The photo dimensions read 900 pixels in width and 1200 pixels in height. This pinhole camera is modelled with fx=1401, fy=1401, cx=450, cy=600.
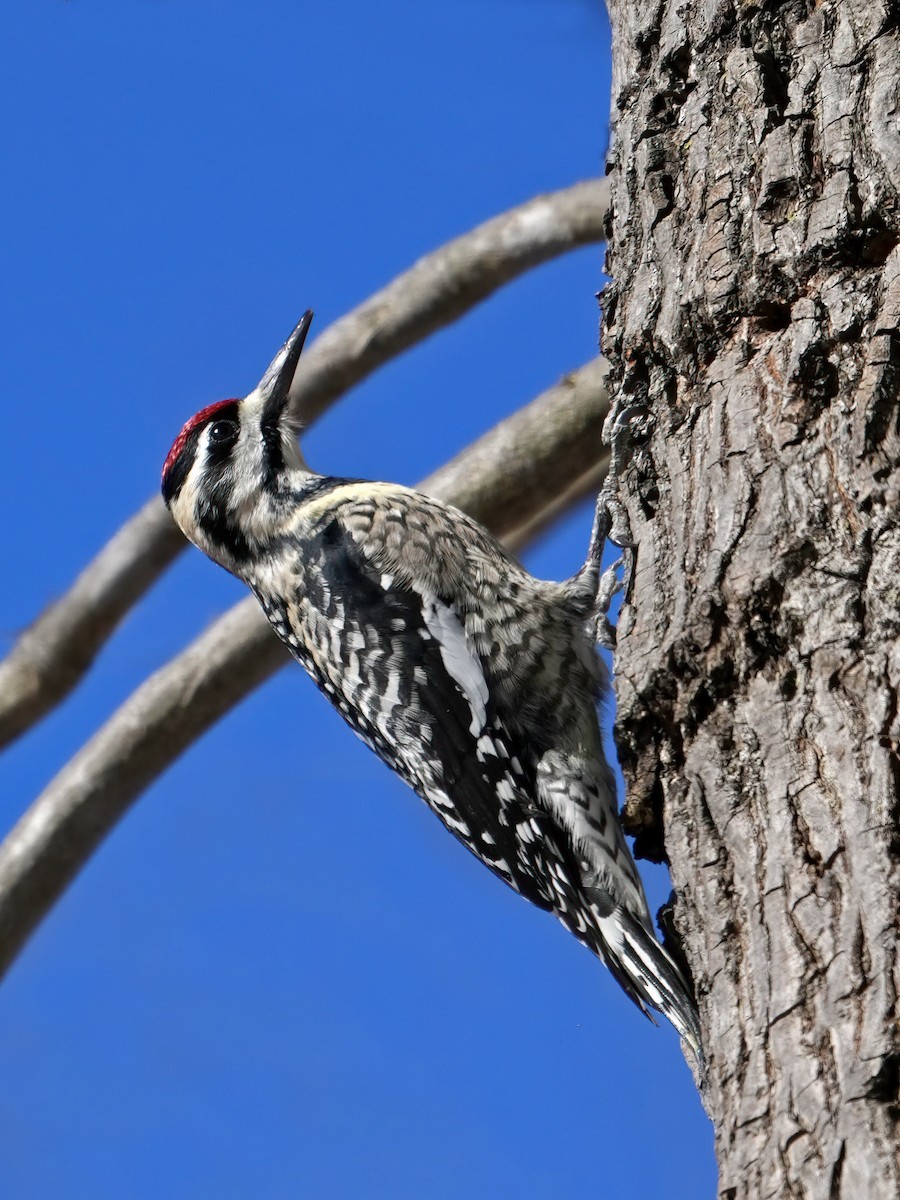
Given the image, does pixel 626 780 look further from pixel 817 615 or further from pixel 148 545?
pixel 148 545

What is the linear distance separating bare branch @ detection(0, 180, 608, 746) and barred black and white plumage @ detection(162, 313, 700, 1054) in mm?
1266

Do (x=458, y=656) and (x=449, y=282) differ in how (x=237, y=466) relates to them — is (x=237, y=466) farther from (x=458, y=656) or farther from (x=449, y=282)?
(x=449, y=282)

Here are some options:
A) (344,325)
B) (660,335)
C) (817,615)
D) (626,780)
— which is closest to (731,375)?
(660,335)

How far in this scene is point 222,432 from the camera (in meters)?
4.17

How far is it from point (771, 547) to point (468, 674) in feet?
4.17

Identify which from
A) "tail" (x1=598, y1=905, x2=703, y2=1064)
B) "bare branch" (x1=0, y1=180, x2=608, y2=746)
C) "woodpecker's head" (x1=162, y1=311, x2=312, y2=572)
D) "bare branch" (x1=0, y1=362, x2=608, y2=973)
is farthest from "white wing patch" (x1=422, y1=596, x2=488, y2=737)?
"bare branch" (x1=0, y1=180, x2=608, y2=746)

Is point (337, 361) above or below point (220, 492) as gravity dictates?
above

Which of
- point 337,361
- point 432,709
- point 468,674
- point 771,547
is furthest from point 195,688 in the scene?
point 771,547

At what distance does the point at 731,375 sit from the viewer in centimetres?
242

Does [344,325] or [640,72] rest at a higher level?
[344,325]

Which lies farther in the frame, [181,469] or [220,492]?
[181,469]

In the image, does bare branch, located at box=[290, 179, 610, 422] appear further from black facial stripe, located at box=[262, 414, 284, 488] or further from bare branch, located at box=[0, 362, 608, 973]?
black facial stripe, located at box=[262, 414, 284, 488]

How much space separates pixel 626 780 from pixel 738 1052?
60cm

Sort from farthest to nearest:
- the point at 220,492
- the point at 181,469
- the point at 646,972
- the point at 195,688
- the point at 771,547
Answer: the point at 195,688
the point at 181,469
the point at 220,492
the point at 646,972
the point at 771,547
